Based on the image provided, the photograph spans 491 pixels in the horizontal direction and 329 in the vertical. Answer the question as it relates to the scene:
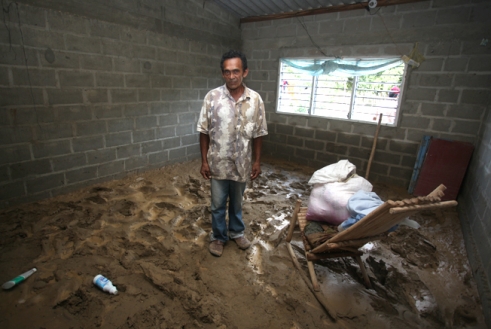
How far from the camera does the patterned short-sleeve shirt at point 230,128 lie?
1.97m

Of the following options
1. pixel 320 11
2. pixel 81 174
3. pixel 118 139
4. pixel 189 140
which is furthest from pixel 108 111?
pixel 320 11

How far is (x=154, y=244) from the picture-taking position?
2.36 metres

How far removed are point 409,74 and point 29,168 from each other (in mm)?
4803

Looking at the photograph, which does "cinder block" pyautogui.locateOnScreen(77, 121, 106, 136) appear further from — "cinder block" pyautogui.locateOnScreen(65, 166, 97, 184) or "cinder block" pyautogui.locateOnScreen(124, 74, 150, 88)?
"cinder block" pyautogui.locateOnScreen(124, 74, 150, 88)

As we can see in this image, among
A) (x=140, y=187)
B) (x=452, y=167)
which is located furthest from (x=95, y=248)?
(x=452, y=167)

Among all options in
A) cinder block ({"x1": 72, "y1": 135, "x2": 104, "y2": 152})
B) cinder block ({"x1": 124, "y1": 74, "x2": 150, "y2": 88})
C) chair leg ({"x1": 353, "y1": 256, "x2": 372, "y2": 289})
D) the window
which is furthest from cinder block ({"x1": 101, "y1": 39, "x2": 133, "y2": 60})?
chair leg ({"x1": 353, "y1": 256, "x2": 372, "y2": 289})

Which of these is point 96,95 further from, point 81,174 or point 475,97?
point 475,97

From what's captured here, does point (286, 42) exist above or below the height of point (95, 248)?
above

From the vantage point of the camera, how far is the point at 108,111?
3.44m

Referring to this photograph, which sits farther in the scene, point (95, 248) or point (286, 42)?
point (286, 42)

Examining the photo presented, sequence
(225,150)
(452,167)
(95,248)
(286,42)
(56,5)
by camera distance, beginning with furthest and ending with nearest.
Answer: (286,42)
(452,167)
(56,5)
(95,248)
(225,150)

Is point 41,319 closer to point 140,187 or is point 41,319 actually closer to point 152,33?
point 140,187

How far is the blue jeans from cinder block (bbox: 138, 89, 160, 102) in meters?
2.29

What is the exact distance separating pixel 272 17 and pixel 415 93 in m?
2.60
